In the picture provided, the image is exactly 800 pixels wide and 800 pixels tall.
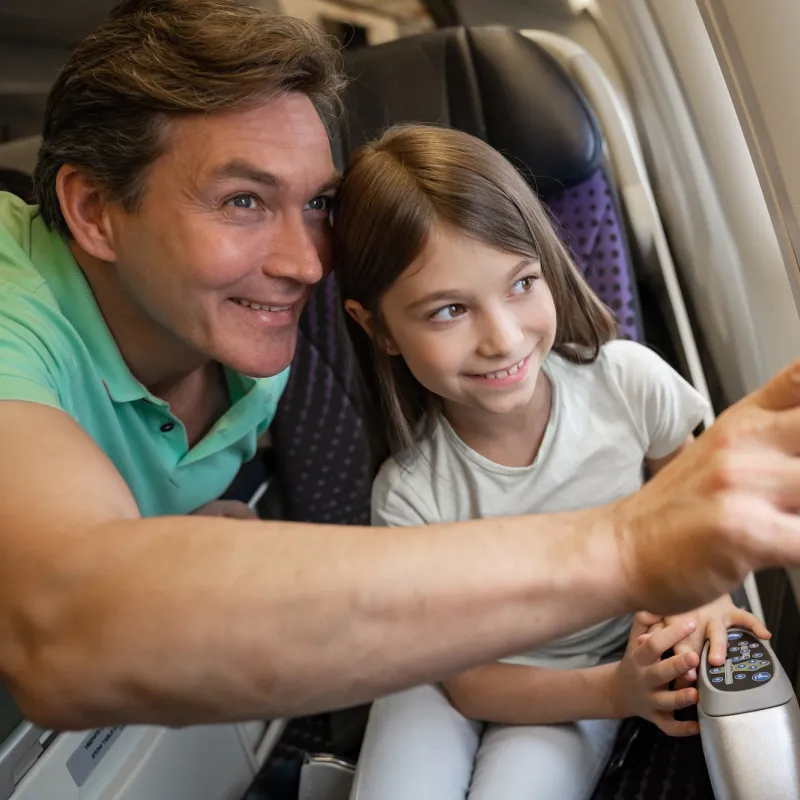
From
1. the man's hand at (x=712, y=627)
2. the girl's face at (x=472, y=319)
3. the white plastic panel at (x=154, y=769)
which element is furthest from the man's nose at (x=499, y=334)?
the white plastic panel at (x=154, y=769)

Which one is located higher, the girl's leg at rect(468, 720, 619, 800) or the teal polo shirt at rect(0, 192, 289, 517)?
the teal polo shirt at rect(0, 192, 289, 517)

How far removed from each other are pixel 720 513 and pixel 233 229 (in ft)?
2.28

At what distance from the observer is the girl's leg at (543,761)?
1003 millimetres

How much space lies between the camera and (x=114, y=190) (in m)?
1.02

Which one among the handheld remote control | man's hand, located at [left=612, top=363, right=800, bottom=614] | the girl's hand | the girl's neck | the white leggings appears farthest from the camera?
the girl's neck

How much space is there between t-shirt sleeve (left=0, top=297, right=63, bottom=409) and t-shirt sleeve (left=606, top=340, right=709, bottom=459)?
76 cm

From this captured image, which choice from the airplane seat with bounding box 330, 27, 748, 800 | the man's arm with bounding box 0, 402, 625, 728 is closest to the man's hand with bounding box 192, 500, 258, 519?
the airplane seat with bounding box 330, 27, 748, 800

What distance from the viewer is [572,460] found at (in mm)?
1122

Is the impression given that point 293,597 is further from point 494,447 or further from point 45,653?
Answer: point 494,447

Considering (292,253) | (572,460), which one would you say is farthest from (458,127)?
(572,460)

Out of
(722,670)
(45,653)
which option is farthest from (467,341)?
(45,653)

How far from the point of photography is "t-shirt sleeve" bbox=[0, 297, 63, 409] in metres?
0.77

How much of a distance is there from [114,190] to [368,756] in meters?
0.86

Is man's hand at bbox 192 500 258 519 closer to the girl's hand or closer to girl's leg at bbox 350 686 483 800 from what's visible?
girl's leg at bbox 350 686 483 800
